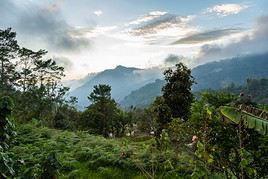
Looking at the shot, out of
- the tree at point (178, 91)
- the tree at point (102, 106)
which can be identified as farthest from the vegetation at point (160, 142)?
the tree at point (102, 106)

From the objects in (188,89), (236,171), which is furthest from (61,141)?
(236,171)

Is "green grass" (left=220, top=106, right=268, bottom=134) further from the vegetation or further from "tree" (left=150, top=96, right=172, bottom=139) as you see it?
"tree" (left=150, top=96, right=172, bottom=139)

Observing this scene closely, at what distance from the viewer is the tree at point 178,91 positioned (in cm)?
2372

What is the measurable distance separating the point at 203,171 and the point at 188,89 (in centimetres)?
1846

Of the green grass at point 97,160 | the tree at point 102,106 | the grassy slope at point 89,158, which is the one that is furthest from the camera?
the tree at point 102,106

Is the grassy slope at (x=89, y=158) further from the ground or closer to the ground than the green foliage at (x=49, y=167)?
closer to the ground

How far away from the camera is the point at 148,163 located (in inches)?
500

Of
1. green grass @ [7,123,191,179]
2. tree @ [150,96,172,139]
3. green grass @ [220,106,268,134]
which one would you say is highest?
green grass @ [220,106,268,134]

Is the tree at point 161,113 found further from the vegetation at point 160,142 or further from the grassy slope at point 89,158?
the grassy slope at point 89,158

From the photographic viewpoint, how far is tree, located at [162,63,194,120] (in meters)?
23.7

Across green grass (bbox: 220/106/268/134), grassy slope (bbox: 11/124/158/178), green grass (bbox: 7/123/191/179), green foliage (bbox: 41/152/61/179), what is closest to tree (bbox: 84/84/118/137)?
grassy slope (bbox: 11/124/158/178)

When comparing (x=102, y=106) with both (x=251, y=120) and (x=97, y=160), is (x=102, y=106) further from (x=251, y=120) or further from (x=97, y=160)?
(x=251, y=120)

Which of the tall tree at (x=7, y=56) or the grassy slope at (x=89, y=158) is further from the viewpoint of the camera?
the tall tree at (x=7, y=56)

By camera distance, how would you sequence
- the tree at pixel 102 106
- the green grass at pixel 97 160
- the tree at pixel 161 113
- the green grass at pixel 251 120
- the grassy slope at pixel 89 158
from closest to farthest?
the green grass at pixel 251 120
the green grass at pixel 97 160
the grassy slope at pixel 89 158
the tree at pixel 161 113
the tree at pixel 102 106
